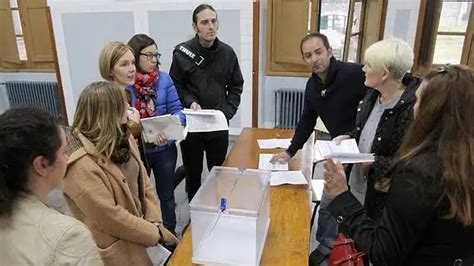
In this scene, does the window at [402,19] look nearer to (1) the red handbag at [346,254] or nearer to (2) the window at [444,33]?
(2) the window at [444,33]

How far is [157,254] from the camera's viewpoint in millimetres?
1748

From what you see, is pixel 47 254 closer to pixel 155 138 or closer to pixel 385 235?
pixel 385 235

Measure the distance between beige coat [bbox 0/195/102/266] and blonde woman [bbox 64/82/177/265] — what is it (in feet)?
1.62

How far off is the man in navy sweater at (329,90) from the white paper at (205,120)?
0.45m

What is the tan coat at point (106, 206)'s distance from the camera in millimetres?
1427

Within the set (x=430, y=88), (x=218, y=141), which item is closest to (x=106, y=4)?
(x=218, y=141)

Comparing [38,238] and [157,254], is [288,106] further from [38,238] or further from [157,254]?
[38,238]

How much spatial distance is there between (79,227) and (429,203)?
36.6 inches

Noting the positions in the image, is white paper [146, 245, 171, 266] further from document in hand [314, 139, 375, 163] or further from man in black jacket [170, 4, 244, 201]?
man in black jacket [170, 4, 244, 201]

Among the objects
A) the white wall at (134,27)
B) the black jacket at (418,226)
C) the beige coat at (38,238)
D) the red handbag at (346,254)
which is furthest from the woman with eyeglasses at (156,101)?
the white wall at (134,27)

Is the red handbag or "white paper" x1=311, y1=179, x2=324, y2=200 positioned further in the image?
"white paper" x1=311, y1=179, x2=324, y2=200

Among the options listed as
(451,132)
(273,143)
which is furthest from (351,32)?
(451,132)

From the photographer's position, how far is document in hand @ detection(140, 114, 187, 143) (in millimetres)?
2150

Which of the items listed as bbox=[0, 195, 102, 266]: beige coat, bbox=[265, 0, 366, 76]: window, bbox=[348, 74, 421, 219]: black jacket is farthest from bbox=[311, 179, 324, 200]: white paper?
bbox=[265, 0, 366, 76]: window
